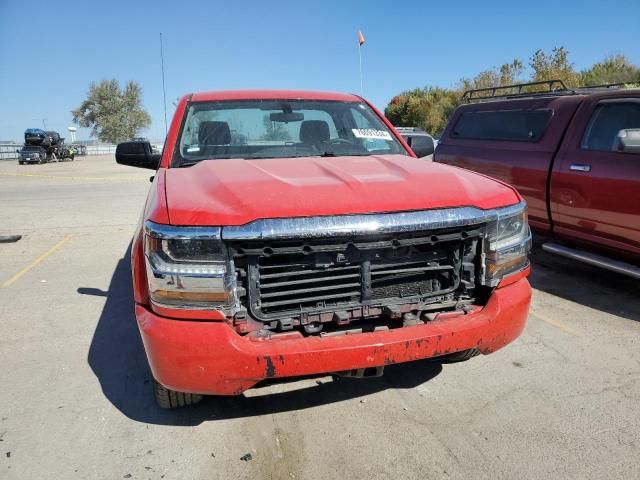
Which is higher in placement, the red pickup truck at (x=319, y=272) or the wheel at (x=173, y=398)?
the red pickup truck at (x=319, y=272)

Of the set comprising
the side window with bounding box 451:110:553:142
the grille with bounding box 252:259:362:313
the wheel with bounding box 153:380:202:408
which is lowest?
the wheel with bounding box 153:380:202:408

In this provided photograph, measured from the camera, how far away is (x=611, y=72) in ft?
89.4

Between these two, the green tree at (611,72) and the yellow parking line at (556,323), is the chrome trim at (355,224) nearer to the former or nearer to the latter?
the yellow parking line at (556,323)

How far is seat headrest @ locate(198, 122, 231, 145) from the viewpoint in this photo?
3572mm

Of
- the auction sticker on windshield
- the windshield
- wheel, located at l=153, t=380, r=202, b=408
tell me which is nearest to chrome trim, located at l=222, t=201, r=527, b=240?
wheel, located at l=153, t=380, r=202, b=408

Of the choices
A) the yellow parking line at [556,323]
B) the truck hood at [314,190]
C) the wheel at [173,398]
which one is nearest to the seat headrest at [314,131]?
the truck hood at [314,190]

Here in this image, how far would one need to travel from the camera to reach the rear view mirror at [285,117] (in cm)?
385

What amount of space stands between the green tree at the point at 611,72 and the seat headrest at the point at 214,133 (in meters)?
26.0

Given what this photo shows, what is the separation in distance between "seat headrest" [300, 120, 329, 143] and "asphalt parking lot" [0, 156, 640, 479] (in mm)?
1762

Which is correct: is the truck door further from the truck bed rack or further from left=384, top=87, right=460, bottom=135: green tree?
left=384, top=87, right=460, bottom=135: green tree

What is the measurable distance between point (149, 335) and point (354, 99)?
2860 mm

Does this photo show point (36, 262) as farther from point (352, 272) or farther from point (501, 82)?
point (501, 82)

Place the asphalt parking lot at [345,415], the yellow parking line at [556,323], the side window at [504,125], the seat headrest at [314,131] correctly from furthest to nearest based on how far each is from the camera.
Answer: the side window at [504,125]
the yellow parking line at [556,323]
the seat headrest at [314,131]
the asphalt parking lot at [345,415]

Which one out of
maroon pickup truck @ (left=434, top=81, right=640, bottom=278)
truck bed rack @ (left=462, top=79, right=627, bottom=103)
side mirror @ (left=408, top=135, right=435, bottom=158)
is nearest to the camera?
side mirror @ (left=408, top=135, right=435, bottom=158)
